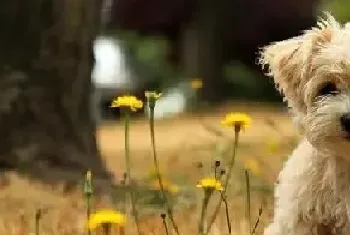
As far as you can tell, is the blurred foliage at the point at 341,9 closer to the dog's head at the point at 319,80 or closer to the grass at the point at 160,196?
the grass at the point at 160,196

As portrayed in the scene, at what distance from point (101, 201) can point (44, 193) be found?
10.2 inches

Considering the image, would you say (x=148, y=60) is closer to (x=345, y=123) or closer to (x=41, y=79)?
(x=41, y=79)

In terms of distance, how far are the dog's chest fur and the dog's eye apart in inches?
6.6

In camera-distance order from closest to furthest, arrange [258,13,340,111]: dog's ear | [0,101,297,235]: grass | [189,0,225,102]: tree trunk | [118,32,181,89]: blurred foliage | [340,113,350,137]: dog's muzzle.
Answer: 1. [340,113,350,137]: dog's muzzle
2. [258,13,340,111]: dog's ear
3. [0,101,297,235]: grass
4. [118,32,181,89]: blurred foliage
5. [189,0,225,102]: tree trunk

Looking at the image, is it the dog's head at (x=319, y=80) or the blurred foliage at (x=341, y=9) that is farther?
the blurred foliage at (x=341, y=9)

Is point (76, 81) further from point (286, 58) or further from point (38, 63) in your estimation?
point (286, 58)

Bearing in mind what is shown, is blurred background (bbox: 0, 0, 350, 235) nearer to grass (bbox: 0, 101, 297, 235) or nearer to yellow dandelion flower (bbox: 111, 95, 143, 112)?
grass (bbox: 0, 101, 297, 235)

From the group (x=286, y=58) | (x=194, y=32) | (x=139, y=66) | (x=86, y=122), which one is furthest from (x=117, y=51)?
(x=286, y=58)

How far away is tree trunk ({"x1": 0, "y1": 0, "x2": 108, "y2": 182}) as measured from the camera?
14.8 ft

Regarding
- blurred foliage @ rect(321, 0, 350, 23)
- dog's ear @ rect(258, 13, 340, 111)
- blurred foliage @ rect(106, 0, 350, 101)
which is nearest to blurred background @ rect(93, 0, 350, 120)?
blurred foliage @ rect(106, 0, 350, 101)

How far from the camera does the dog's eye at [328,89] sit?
2803 mm

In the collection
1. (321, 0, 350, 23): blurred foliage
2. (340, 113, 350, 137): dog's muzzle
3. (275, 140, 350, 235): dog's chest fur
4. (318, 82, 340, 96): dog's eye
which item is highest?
(318, 82, 340, 96): dog's eye

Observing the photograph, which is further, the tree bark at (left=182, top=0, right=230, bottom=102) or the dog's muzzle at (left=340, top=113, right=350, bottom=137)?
the tree bark at (left=182, top=0, right=230, bottom=102)

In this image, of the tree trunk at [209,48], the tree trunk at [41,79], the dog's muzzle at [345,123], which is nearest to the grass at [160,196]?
the tree trunk at [41,79]
